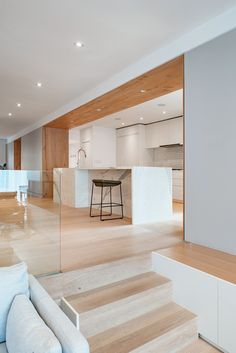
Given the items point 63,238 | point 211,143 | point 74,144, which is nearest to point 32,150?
point 74,144

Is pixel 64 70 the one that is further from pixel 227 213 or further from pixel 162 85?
pixel 227 213

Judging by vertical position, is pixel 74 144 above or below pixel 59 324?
above

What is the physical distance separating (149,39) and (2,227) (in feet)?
8.83

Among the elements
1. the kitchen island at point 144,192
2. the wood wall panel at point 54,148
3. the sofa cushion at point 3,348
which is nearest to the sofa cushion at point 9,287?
the sofa cushion at point 3,348

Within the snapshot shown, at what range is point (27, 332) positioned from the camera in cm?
115

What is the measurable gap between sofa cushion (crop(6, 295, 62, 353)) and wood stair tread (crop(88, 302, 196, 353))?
61 centimetres

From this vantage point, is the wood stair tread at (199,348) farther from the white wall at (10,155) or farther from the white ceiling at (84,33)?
the white wall at (10,155)

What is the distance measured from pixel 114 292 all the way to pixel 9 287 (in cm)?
91

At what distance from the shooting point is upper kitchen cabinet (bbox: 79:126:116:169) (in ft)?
26.9

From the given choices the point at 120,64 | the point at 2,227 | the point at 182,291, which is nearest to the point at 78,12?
the point at 120,64

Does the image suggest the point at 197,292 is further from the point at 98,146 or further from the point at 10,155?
the point at 10,155

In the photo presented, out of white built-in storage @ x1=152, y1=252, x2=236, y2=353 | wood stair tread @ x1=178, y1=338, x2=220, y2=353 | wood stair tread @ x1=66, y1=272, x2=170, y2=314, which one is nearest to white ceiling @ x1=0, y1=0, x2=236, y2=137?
white built-in storage @ x1=152, y1=252, x2=236, y2=353

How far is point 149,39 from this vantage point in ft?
9.42

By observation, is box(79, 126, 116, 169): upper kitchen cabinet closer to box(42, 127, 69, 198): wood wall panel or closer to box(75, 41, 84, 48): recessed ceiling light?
box(42, 127, 69, 198): wood wall panel
